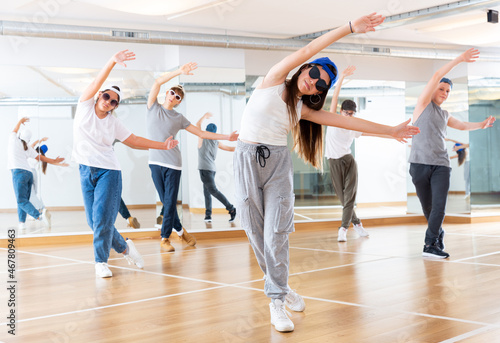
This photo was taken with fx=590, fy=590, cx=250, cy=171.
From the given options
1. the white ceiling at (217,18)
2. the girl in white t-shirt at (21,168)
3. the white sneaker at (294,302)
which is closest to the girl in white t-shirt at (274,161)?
the white sneaker at (294,302)

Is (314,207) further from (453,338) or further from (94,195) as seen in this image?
(453,338)

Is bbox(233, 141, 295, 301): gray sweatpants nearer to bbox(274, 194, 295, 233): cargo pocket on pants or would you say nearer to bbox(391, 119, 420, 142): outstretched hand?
bbox(274, 194, 295, 233): cargo pocket on pants

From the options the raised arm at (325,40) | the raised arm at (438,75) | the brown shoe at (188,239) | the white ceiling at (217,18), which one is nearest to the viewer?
the raised arm at (325,40)

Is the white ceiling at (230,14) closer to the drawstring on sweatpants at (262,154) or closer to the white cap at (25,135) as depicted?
the white cap at (25,135)

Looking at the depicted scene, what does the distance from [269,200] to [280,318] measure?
622 millimetres

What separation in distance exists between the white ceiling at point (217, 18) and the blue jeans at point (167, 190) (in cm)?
181

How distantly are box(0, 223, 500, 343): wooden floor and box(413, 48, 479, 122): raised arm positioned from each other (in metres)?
1.44

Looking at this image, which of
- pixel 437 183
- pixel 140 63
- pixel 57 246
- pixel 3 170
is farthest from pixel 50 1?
pixel 437 183

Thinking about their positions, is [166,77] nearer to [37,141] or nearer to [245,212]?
[37,141]

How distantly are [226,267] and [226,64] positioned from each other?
378 centimetres

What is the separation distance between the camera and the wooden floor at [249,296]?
9.99 ft

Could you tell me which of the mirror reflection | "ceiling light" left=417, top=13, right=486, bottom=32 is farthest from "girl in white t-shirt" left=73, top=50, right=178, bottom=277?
"ceiling light" left=417, top=13, right=486, bottom=32

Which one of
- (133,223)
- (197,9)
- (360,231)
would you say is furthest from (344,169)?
(133,223)

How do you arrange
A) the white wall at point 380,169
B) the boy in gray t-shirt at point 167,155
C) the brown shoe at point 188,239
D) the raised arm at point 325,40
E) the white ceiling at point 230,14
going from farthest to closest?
1. the white wall at point 380,169
2. the brown shoe at point 188,239
3. the white ceiling at point 230,14
4. the boy in gray t-shirt at point 167,155
5. the raised arm at point 325,40
